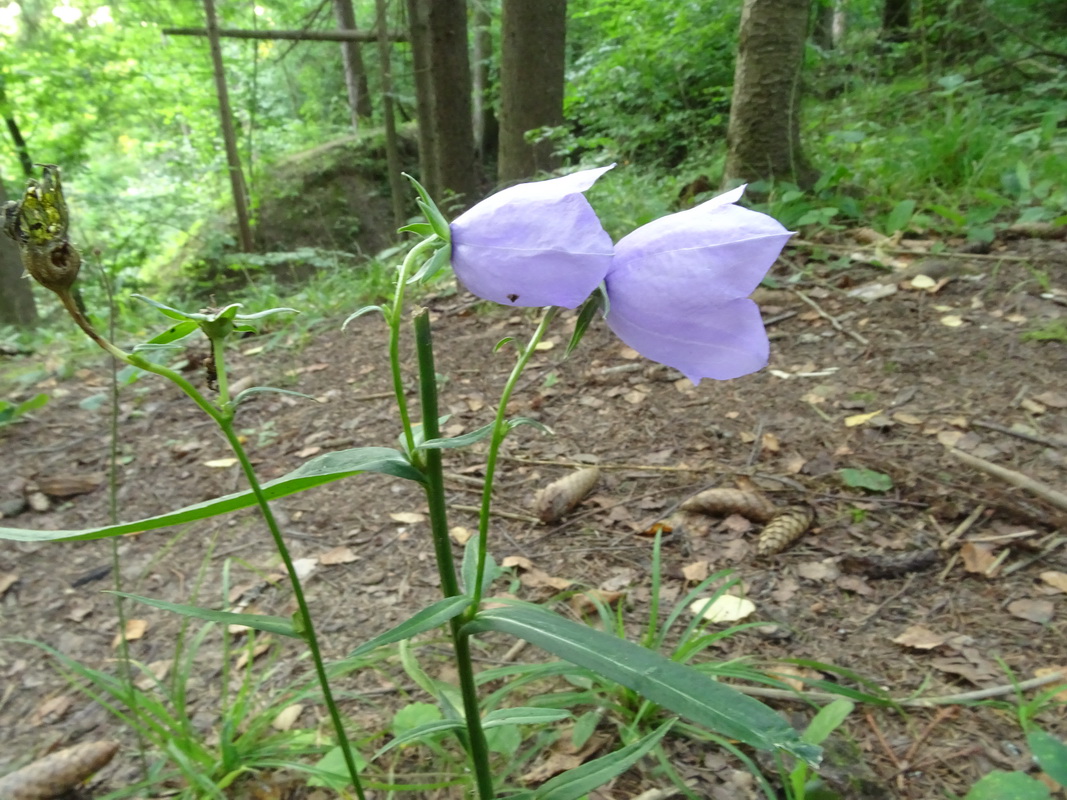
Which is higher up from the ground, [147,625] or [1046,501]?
[1046,501]

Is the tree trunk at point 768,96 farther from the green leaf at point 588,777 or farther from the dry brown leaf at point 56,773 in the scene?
the dry brown leaf at point 56,773

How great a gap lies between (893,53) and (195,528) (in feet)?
24.9

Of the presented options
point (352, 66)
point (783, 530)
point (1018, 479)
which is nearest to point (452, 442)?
point (783, 530)

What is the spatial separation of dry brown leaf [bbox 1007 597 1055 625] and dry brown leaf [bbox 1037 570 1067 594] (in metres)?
0.06

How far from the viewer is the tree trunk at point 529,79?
16.4 feet

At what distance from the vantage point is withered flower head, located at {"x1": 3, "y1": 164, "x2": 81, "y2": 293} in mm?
642

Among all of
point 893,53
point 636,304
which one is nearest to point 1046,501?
point 636,304

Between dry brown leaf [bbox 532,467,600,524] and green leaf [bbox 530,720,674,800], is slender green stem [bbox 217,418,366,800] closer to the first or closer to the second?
green leaf [bbox 530,720,674,800]

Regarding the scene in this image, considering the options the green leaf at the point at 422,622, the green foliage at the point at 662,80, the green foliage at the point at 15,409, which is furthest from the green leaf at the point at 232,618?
the green foliage at the point at 662,80

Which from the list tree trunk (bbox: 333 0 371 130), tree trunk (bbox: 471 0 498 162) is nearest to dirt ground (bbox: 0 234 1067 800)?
tree trunk (bbox: 471 0 498 162)

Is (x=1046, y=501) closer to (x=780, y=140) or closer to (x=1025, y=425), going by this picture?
(x=1025, y=425)

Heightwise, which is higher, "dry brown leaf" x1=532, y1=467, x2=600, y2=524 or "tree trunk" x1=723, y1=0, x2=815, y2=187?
"tree trunk" x1=723, y1=0, x2=815, y2=187

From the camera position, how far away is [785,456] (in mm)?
2354

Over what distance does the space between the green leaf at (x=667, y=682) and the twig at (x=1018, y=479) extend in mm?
1644
